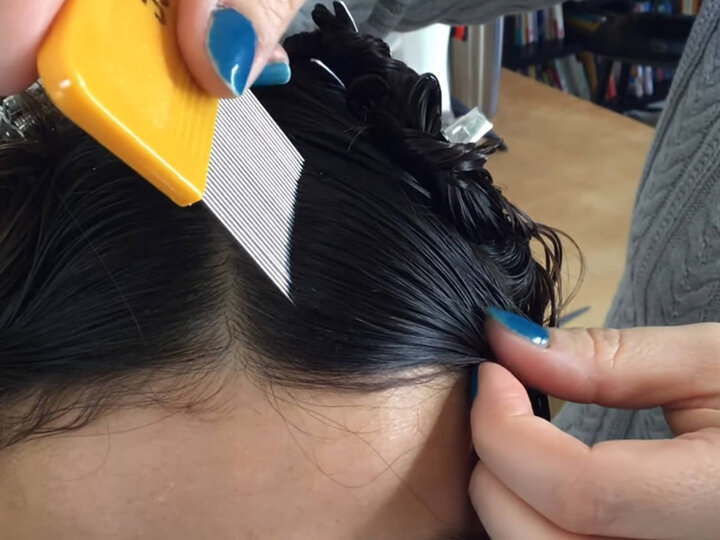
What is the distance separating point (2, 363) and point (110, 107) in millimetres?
226

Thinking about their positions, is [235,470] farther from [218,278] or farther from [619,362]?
[619,362]

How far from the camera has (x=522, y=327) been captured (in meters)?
0.46

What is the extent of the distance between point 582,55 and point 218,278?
86.3 inches

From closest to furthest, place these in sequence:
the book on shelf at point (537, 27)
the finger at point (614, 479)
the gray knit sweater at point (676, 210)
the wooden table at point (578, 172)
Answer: the finger at point (614, 479)
the gray knit sweater at point (676, 210)
the wooden table at point (578, 172)
the book on shelf at point (537, 27)

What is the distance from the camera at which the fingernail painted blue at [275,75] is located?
16.9 inches

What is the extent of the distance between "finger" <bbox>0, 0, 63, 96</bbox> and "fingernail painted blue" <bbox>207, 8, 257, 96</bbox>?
8 cm

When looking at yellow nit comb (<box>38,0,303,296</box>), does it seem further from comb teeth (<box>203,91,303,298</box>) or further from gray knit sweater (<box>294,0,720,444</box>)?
gray knit sweater (<box>294,0,720,444</box>)

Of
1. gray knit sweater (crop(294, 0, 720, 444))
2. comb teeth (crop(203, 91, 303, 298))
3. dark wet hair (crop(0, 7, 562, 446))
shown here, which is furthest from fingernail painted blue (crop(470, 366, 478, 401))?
gray knit sweater (crop(294, 0, 720, 444))

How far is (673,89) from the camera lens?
68cm

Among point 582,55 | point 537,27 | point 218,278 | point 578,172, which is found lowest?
point 582,55

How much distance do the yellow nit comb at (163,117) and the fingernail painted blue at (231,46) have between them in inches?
0.5

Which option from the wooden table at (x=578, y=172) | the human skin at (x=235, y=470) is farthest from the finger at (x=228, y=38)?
the wooden table at (x=578, y=172)

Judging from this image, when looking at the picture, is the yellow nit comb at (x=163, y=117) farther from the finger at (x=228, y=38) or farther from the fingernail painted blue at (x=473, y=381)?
the fingernail painted blue at (x=473, y=381)

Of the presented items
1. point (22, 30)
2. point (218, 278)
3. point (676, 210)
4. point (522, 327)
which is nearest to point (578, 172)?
point (676, 210)
